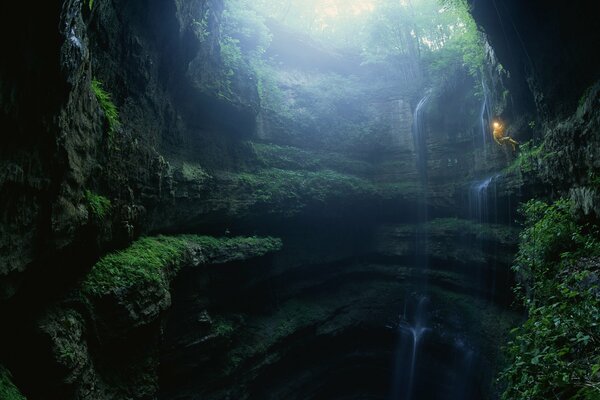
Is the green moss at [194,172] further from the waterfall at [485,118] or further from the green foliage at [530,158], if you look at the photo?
the waterfall at [485,118]

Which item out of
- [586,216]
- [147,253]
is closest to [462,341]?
[586,216]

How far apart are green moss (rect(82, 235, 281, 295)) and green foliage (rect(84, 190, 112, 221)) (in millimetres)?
963

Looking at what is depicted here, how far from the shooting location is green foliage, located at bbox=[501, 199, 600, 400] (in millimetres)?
3248

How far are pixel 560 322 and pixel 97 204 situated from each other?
21.0 ft

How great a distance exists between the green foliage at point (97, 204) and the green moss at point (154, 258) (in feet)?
3.16

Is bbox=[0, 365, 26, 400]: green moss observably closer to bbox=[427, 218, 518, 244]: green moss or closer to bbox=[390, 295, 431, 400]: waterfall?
bbox=[390, 295, 431, 400]: waterfall

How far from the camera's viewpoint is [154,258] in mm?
7473

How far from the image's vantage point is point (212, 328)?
392 inches

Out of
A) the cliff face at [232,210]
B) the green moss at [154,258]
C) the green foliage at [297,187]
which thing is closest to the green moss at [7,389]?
the cliff face at [232,210]

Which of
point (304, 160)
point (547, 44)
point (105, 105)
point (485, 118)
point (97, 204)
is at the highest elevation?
point (485, 118)

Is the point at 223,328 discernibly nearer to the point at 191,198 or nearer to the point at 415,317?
the point at 191,198

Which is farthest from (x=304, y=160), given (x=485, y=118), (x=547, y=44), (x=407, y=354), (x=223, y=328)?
(x=547, y=44)

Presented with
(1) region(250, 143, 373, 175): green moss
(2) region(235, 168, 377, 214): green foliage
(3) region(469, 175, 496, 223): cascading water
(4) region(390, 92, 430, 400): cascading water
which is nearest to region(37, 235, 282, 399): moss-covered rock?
(2) region(235, 168, 377, 214): green foliage

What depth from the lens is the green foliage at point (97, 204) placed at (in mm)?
5531
